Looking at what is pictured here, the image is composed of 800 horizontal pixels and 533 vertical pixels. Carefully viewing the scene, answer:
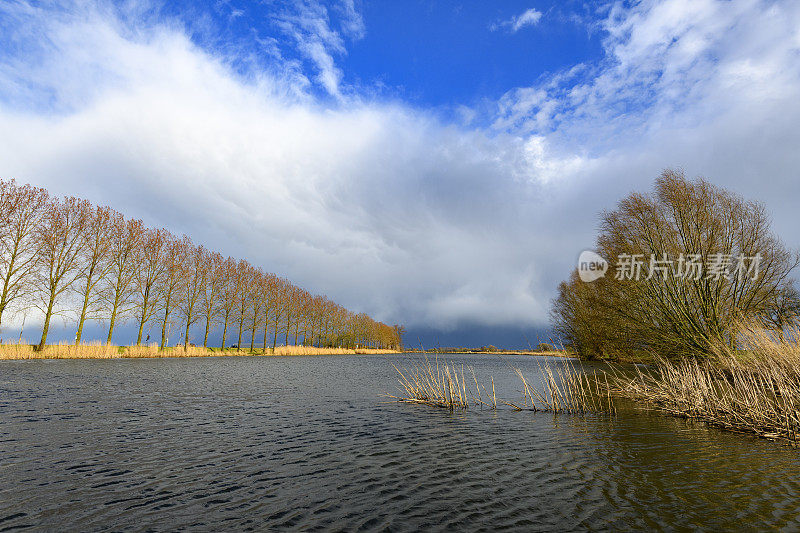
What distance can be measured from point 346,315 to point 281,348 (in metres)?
37.1

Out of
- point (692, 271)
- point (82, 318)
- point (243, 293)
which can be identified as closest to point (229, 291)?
point (243, 293)

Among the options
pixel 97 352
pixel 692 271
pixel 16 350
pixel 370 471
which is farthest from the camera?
pixel 97 352

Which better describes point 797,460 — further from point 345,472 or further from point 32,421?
point 32,421

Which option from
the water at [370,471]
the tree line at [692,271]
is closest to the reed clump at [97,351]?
the water at [370,471]

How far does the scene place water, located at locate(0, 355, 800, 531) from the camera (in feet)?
18.8

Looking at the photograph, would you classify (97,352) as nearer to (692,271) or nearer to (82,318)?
(82,318)

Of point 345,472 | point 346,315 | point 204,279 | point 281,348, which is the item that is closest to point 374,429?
point 345,472

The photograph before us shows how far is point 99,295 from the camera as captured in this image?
3728 centimetres

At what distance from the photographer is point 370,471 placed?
7.87 meters

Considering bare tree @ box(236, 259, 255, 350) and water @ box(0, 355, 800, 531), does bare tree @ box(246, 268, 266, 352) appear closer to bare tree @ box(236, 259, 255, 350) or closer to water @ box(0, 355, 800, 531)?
bare tree @ box(236, 259, 255, 350)

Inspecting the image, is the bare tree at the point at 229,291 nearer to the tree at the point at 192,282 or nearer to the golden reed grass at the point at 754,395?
the tree at the point at 192,282

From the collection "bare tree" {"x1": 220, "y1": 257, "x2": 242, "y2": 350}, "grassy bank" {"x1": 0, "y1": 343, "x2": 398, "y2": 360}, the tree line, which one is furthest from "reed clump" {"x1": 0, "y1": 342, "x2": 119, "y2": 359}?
the tree line

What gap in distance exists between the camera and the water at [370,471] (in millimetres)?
5727

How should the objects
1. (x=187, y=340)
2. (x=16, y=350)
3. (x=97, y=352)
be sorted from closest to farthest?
(x=16, y=350), (x=97, y=352), (x=187, y=340)
